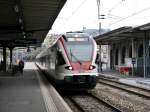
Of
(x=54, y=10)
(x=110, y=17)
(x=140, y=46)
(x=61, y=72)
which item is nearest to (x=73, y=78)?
(x=61, y=72)

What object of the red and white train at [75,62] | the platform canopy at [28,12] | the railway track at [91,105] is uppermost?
the platform canopy at [28,12]

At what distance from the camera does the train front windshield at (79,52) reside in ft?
67.9

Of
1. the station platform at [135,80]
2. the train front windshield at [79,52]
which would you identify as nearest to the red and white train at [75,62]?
the train front windshield at [79,52]

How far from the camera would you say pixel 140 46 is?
1731 inches

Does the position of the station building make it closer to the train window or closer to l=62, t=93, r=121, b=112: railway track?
the train window

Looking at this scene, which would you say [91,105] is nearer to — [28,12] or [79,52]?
[79,52]

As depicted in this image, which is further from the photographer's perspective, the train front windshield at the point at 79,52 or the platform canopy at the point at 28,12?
the platform canopy at the point at 28,12

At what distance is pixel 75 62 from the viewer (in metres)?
20.5

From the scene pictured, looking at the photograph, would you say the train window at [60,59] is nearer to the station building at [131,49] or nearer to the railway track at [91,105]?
the railway track at [91,105]

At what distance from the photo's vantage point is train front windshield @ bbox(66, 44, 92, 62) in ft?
67.9

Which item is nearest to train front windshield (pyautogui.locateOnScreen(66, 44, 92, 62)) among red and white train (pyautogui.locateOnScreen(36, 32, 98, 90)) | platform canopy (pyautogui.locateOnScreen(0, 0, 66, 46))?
red and white train (pyautogui.locateOnScreen(36, 32, 98, 90))

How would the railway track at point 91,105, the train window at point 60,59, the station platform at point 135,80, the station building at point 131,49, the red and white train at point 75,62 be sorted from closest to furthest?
the railway track at point 91,105 → the red and white train at point 75,62 → the train window at point 60,59 → the station platform at point 135,80 → the station building at point 131,49

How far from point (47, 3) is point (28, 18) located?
24.0 feet

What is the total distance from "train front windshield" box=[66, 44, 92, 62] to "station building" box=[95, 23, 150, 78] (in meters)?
9.29
